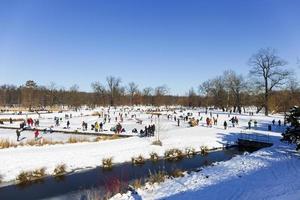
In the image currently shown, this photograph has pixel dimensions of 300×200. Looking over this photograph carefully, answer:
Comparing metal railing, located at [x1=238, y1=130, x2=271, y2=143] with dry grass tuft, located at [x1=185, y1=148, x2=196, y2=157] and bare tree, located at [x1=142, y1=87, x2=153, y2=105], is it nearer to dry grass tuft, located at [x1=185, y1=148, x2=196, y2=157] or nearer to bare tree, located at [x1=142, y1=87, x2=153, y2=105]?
dry grass tuft, located at [x1=185, y1=148, x2=196, y2=157]

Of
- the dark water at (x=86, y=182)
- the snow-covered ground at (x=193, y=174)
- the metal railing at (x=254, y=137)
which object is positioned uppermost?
the metal railing at (x=254, y=137)

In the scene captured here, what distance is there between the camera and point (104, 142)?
36.4 m

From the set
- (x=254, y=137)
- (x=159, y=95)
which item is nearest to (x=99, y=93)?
(x=159, y=95)

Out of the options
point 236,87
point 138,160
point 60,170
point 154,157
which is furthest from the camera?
point 236,87

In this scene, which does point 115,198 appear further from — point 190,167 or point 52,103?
point 52,103

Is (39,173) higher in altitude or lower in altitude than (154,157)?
lower

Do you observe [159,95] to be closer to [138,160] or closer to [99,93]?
[99,93]

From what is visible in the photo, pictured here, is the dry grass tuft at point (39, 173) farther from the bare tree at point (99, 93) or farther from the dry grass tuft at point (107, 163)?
the bare tree at point (99, 93)

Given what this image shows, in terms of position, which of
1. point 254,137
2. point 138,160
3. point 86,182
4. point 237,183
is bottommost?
Answer: point 86,182

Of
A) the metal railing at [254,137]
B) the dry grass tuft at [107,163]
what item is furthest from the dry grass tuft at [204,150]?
the dry grass tuft at [107,163]

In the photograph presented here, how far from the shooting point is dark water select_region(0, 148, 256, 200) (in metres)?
20.0

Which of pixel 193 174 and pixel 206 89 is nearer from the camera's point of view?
pixel 193 174

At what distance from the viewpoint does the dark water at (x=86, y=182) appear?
20.0 meters

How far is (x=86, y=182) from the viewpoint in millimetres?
22922
